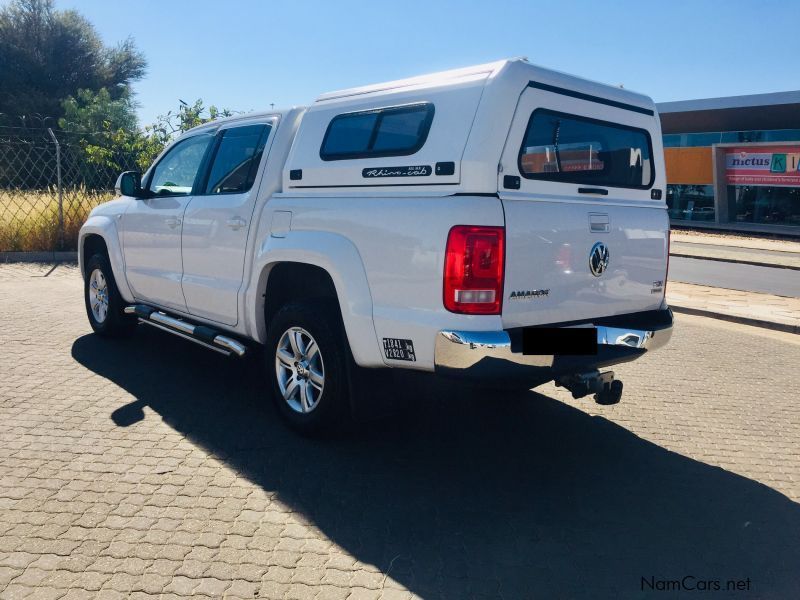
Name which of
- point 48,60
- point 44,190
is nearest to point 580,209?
point 44,190

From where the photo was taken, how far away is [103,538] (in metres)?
3.09

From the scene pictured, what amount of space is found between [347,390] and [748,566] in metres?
2.20

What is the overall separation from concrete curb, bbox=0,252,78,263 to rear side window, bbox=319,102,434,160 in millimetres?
10897

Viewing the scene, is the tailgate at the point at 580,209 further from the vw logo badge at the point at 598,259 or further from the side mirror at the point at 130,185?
the side mirror at the point at 130,185

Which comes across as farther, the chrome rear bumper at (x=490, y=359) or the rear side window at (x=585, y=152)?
the rear side window at (x=585, y=152)

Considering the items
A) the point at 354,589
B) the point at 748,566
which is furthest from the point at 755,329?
the point at 354,589

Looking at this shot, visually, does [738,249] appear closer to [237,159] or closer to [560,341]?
[237,159]

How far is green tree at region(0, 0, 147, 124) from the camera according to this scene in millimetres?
42906

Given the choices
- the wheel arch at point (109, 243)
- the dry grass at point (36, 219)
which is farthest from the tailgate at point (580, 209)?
the dry grass at point (36, 219)

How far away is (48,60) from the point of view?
44875 millimetres

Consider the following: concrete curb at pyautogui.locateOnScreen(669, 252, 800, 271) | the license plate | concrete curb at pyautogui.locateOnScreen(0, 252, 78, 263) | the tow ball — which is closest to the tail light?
the license plate

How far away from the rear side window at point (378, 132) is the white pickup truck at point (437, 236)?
13 millimetres

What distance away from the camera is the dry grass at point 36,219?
13.5 metres

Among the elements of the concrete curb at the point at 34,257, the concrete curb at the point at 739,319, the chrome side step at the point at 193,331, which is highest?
the concrete curb at the point at 34,257
